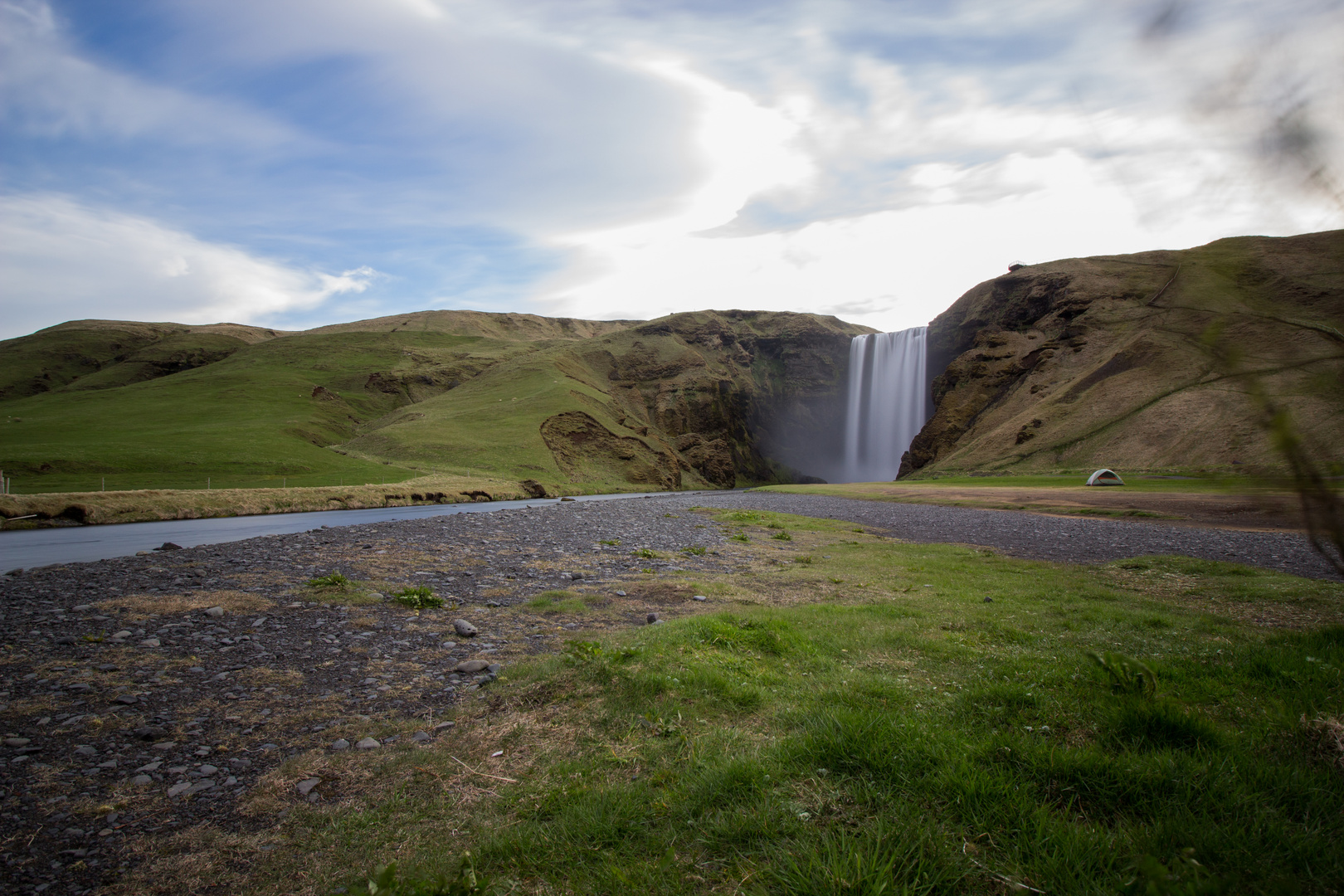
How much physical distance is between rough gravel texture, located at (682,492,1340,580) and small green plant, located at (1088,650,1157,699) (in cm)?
1362

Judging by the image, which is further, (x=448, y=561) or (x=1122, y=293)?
(x=1122, y=293)

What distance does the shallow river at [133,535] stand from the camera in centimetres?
2167

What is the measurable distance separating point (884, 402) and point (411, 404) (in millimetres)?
96039

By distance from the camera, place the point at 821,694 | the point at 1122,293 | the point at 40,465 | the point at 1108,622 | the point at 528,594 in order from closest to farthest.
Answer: the point at 821,694, the point at 1108,622, the point at 528,594, the point at 40,465, the point at 1122,293

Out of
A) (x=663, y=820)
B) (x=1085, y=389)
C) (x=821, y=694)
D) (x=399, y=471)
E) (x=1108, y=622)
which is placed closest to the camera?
(x=663, y=820)

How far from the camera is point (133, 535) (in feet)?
95.0

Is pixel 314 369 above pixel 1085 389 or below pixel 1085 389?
above

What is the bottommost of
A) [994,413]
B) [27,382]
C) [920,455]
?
[920,455]

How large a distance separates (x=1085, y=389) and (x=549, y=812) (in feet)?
298

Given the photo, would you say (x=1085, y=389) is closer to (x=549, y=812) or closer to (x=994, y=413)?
(x=994, y=413)

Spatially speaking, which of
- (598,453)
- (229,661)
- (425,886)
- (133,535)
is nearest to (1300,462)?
(425,886)

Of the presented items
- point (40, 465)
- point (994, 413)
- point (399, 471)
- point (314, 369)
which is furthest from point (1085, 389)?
point (314, 369)

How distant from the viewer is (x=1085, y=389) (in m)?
78.3

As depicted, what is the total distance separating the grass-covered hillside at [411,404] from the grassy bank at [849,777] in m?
53.9
